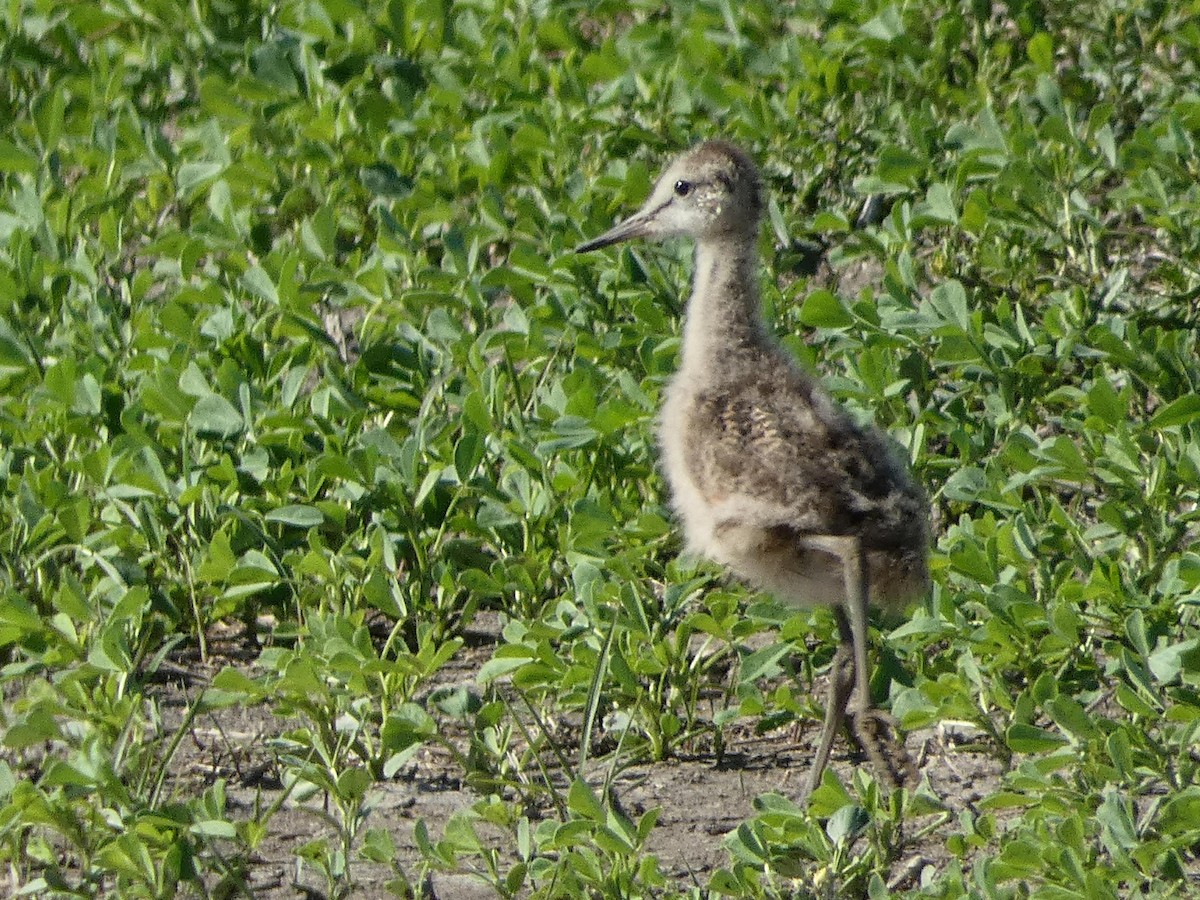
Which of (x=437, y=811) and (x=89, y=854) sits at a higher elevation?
(x=89, y=854)

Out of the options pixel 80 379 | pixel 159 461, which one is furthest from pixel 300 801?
pixel 80 379

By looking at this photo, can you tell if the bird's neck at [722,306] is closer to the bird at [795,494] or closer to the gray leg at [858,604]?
the bird at [795,494]

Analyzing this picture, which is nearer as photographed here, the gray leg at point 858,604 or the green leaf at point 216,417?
the gray leg at point 858,604

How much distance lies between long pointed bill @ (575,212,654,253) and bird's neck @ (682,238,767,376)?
13.6 inches

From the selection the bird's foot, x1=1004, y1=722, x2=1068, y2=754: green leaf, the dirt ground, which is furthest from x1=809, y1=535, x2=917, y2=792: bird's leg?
x1=1004, y1=722, x2=1068, y2=754: green leaf

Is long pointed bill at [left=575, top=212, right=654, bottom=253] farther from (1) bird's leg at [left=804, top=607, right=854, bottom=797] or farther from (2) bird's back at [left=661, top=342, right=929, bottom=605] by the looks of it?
(1) bird's leg at [left=804, top=607, right=854, bottom=797]

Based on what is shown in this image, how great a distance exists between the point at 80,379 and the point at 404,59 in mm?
2190

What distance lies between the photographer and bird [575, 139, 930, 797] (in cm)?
420

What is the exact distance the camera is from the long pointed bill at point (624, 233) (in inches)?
210

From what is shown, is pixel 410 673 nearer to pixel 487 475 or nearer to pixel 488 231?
pixel 487 475

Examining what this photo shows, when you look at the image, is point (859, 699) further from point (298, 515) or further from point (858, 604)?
point (298, 515)

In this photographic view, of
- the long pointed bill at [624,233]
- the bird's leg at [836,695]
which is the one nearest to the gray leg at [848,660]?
the bird's leg at [836,695]

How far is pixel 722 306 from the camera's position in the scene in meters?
4.70

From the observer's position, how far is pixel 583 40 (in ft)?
24.2
